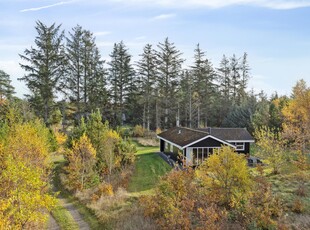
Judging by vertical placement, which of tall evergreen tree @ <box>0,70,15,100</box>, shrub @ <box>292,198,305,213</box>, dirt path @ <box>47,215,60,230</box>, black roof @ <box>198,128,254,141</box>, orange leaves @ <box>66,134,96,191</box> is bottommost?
dirt path @ <box>47,215,60,230</box>

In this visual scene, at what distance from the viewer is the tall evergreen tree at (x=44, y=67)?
34.9 m

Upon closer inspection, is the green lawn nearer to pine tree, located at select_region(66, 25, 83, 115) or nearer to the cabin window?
the cabin window

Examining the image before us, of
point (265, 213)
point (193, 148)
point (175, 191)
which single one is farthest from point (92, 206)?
point (193, 148)

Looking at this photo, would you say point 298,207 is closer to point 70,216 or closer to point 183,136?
point 70,216

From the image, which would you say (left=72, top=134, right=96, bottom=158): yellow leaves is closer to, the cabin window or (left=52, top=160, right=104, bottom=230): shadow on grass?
(left=52, top=160, right=104, bottom=230): shadow on grass

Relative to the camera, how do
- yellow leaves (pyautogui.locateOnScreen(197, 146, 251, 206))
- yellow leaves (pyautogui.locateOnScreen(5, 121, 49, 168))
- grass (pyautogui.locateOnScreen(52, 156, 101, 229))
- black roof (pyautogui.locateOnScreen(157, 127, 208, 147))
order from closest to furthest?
1. grass (pyautogui.locateOnScreen(52, 156, 101, 229))
2. yellow leaves (pyautogui.locateOnScreen(197, 146, 251, 206))
3. yellow leaves (pyautogui.locateOnScreen(5, 121, 49, 168))
4. black roof (pyautogui.locateOnScreen(157, 127, 208, 147))

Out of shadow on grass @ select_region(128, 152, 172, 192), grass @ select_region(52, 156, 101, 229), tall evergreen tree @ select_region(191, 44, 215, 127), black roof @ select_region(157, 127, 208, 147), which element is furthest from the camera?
tall evergreen tree @ select_region(191, 44, 215, 127)

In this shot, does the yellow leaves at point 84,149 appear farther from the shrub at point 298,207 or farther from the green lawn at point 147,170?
the shrub at point 298,207

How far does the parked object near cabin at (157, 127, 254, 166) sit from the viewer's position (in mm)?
26953

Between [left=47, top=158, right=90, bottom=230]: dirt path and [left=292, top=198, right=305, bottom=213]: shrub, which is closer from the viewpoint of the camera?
[left=47, top=158, right=90, bottom=230]: dirt path

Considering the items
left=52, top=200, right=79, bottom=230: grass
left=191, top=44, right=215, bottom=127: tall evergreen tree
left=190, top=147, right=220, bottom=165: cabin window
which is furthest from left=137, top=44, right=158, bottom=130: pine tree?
left=52, top=200, right=79, bottom=230: grass

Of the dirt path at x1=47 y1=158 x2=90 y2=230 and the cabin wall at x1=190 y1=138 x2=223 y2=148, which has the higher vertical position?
the cabin wall at x1=190 y1=138 x2=223 y2=148

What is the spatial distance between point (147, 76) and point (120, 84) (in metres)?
4.46

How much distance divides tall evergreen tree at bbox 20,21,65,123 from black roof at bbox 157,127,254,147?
1455 cm
